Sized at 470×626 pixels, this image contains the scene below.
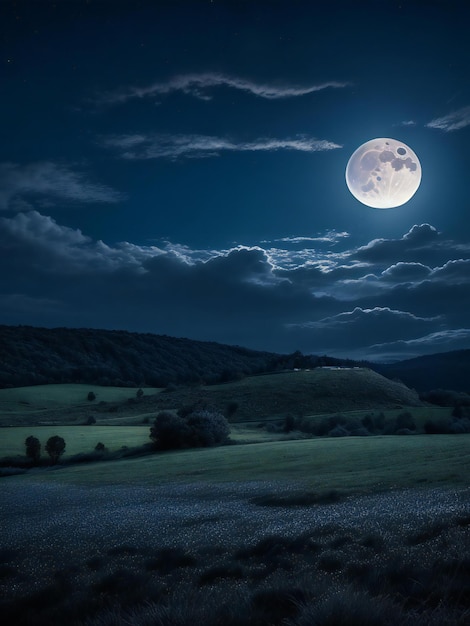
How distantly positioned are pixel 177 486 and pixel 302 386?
10179 centimetres

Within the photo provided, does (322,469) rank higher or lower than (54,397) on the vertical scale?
lower

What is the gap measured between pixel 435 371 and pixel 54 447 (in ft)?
467

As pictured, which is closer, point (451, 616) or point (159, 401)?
point (451, 616)

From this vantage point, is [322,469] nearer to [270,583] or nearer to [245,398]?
[270,583]

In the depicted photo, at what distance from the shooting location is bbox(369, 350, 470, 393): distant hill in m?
160

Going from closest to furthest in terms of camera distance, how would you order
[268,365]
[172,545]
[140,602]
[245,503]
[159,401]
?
[140,602], [172,545], [245,503], [159,401], [268,365]

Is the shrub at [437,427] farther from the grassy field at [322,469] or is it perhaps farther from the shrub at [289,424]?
the grassy field at [322,469]

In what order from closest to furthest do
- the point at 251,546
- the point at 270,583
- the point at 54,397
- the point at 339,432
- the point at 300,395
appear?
the point at 270,583, the point at 251,546, the point at 339,432, the point at 300,395, the point at 54,397

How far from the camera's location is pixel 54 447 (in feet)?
185

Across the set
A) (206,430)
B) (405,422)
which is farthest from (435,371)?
(206,430)

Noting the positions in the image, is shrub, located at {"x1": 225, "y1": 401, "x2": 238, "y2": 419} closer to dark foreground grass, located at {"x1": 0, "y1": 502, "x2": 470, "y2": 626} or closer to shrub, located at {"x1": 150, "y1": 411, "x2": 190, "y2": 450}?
shrub, located at {"x1": 150, "y1": 411, "x2": 190, "y2": 450}

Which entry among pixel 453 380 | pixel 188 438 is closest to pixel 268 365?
pixel 453 380

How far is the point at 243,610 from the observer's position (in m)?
8.05

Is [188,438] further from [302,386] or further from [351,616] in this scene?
[302,386]
